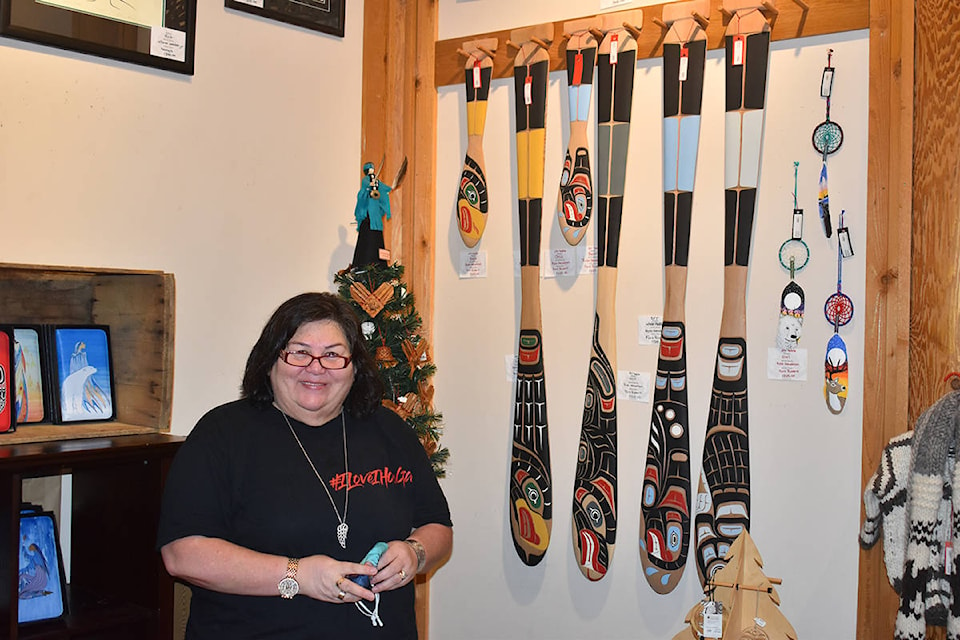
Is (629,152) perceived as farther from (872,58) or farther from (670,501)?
(670,501)

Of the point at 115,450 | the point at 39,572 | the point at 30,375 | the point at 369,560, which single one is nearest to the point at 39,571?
the point at 39,572

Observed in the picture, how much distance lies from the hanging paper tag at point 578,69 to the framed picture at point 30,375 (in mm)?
1794

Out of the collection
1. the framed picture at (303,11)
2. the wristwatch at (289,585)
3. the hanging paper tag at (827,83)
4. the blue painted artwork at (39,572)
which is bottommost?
the blue painted artwork at (39,572)

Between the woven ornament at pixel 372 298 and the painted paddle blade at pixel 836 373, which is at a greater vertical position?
the woven ornament at pixel 372 298

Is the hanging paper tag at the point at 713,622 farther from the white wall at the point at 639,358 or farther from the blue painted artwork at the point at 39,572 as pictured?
the blue painted artwork at the point at 39,572

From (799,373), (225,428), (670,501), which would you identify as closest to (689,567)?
(670,501)

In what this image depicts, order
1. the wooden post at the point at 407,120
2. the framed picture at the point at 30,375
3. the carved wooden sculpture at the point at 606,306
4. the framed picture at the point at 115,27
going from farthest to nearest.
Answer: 1. the wooden post at the point at 407,120
2. the carved wooden sculpture at the point at 606,306
3. the framed picture at the point at 115,27
4. the framed picture at the point at 30,375

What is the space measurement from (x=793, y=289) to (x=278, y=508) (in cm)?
159

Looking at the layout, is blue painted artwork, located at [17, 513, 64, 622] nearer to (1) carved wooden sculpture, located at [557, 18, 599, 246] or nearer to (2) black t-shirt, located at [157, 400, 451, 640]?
(2) black t-shirt, located at [157, 400, 451, 640]

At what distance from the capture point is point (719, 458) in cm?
262

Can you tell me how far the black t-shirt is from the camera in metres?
Result: 1.83

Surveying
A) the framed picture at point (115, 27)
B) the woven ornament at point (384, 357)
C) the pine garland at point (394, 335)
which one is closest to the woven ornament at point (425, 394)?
the pine garland at point (394, 335)

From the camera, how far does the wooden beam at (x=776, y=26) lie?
8.20 ft

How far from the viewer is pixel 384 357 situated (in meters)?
2.88
